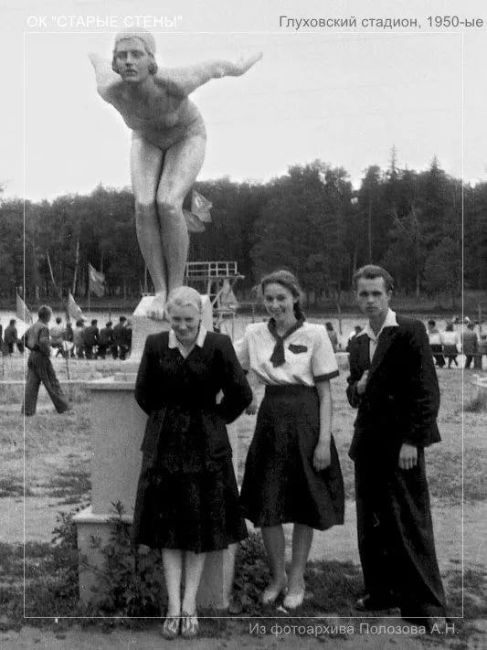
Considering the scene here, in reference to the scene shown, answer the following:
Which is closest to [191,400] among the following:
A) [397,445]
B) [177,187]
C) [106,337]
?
[397,445]

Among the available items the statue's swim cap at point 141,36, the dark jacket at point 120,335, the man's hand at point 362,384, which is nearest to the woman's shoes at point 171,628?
the man's hand at point 362,384

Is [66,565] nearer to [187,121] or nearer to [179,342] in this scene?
[179,342]

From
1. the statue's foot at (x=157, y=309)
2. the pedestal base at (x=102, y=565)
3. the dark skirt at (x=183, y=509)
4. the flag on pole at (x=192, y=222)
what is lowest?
the pedestal base at (x=102, y=565)

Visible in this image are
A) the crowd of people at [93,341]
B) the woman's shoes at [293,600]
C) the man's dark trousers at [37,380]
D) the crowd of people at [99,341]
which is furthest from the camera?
the crowd of people at [99,341]

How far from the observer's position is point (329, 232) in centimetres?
4006

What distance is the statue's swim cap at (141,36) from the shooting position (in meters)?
4.49

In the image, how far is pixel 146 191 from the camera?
16.8 ft

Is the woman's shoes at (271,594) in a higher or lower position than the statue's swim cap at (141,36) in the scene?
lower

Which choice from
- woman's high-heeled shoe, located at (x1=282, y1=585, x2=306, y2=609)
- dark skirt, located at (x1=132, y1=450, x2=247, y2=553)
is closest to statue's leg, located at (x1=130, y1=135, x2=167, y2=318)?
dark skirt, located at (x1=132, y1=450, x2=247, y2=553)

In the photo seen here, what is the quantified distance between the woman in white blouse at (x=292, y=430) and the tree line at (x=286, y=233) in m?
28.6

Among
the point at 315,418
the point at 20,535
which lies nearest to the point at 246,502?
the point at 315,418

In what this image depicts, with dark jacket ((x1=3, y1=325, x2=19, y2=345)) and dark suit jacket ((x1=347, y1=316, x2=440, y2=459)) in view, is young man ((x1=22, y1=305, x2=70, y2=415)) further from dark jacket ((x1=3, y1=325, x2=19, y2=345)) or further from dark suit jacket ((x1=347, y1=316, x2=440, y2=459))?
dark jacket ((x1=3, y1=325, x2=19, y2=345))

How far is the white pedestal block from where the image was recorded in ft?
15.5

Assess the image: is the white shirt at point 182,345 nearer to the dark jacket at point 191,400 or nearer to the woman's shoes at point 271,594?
the dark jacket at point 191,400
